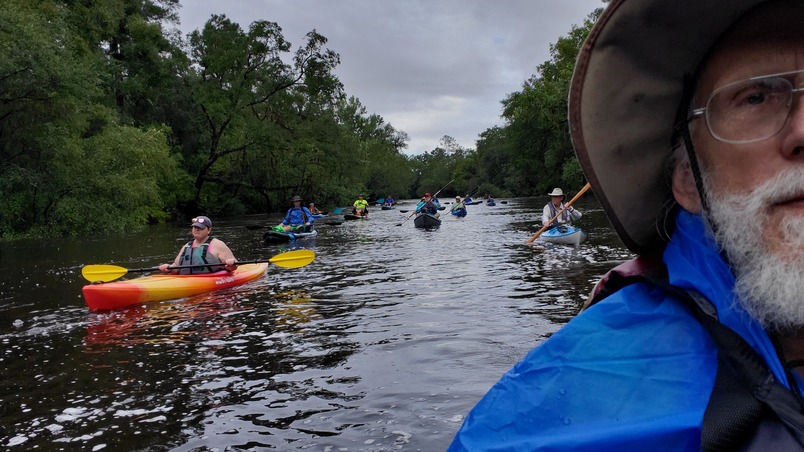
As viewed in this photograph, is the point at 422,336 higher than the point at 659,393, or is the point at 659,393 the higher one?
the point at 659,393

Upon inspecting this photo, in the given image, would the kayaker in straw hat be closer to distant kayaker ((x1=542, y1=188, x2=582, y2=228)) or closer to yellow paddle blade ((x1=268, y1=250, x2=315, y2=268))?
yellow paddle blade ((x1=268, y1=250, x2=315, y2=268))

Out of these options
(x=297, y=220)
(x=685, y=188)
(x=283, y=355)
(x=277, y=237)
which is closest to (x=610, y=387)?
(x=685, y=188)

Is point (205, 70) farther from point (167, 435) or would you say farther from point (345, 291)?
point (167, 435)

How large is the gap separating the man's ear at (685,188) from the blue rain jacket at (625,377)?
0.13m

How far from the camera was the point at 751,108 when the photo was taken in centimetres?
117

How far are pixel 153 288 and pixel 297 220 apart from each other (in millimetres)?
11402

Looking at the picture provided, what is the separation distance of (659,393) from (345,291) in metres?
8.15

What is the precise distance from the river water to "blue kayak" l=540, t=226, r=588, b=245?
1.85m

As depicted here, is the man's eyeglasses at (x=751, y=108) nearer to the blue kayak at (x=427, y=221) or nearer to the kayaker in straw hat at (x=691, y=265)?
the kayaker in straw hat at (x=691, y=265)

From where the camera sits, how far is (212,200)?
3731 centimetres

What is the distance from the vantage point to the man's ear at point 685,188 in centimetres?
131

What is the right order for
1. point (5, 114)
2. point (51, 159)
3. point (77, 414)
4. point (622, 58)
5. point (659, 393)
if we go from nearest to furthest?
point (659, 393)
point (622, 58)
point (77, 414)
point (5, 114)
point (51, 159)

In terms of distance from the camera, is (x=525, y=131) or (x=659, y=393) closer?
(x=659, y=393)

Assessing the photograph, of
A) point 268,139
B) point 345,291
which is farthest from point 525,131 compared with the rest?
point 345,291
